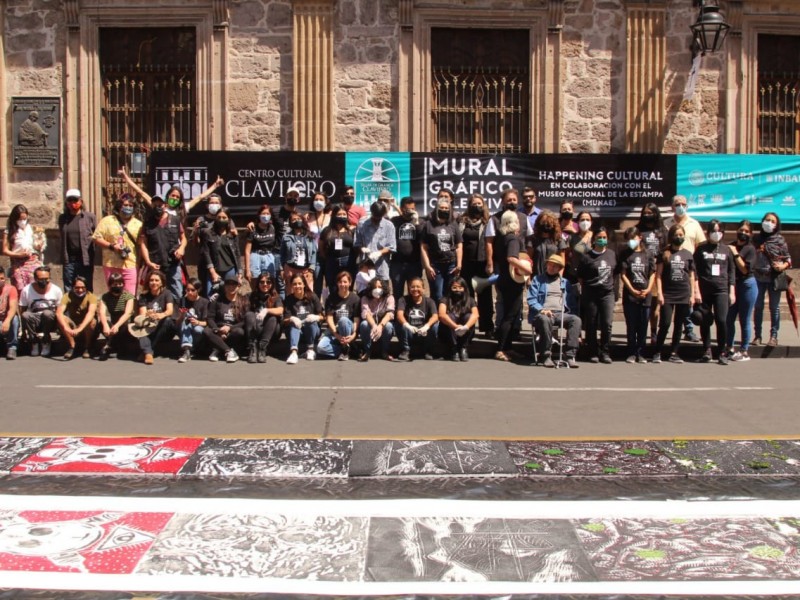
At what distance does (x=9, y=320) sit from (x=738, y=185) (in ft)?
35.5

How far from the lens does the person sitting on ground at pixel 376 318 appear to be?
38.3 feet

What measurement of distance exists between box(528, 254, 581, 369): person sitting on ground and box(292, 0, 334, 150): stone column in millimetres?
5019

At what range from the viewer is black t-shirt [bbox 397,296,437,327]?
11.8 metres

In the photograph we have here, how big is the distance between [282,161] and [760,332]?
728 centimetres

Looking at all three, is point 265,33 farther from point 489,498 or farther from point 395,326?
point 489,498

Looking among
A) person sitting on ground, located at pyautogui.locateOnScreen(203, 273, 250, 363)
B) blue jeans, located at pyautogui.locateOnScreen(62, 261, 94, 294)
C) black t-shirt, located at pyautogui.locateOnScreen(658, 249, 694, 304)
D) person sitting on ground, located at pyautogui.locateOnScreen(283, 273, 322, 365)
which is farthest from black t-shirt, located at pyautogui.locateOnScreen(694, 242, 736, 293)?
blue jeans, located at pyautogui.locateOnScreen(62, 261, 94, 294)

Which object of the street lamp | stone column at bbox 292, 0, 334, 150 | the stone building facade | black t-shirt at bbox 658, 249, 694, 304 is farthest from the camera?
the stone building facade

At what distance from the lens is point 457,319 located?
11781 millimetres

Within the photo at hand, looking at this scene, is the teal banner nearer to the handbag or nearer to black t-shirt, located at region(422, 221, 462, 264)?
the handbag

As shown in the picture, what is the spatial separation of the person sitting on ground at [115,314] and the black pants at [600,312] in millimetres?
5513

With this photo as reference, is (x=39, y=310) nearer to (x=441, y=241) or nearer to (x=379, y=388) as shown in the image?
(x=379, y=388)

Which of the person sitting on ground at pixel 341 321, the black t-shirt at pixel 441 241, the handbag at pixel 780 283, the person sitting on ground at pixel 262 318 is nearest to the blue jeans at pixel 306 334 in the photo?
the person sitting on ground at pixel 341 321

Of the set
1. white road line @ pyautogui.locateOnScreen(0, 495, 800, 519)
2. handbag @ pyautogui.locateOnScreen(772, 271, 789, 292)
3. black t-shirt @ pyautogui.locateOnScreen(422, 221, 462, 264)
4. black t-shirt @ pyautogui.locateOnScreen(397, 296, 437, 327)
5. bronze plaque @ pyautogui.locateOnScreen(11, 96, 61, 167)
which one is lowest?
white road line @ pyautogui.locateOnScreen(0, 495, 800, 519)

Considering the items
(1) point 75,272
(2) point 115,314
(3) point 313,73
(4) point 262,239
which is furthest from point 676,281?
(1) point 75,272
